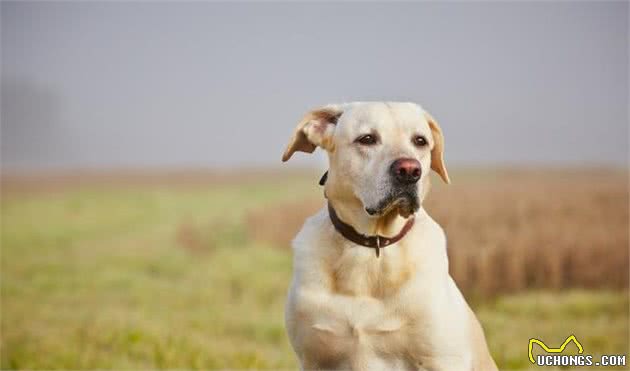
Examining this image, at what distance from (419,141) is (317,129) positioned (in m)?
0.57

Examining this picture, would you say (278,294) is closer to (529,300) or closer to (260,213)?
(529,300)

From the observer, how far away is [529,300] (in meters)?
10.7

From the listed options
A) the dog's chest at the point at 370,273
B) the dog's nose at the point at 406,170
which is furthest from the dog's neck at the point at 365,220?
the dog's nose at the point at 406,170

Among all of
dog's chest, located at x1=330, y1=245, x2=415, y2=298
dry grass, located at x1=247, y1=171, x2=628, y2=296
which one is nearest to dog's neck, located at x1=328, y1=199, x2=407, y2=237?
dog's chest, located at x1=330, y1=245, x2=415, y2=298

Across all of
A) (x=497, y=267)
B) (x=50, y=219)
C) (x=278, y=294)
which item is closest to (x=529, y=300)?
(x=497, y=267)

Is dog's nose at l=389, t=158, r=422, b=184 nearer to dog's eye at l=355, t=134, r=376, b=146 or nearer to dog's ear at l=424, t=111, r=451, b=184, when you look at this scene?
dog's eye at l=355, t=134, r=376, b=146

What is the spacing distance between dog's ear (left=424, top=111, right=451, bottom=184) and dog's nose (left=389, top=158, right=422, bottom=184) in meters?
0.46

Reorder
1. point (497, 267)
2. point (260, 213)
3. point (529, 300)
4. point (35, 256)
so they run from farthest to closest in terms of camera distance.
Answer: point (260, 213)
point (35, 256)
point (497, 267)
point (529, 300)

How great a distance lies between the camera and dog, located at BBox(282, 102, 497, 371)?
12.6 ft

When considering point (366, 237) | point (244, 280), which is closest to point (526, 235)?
point (244, 280)

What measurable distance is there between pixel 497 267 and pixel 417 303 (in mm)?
8095

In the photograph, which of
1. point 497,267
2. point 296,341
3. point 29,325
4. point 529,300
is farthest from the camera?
point 497,267

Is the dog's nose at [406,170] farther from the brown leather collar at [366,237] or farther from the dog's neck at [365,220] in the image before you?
the brown leather collar at [366,237]

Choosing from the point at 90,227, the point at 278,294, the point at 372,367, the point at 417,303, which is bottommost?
the point at 90,227
